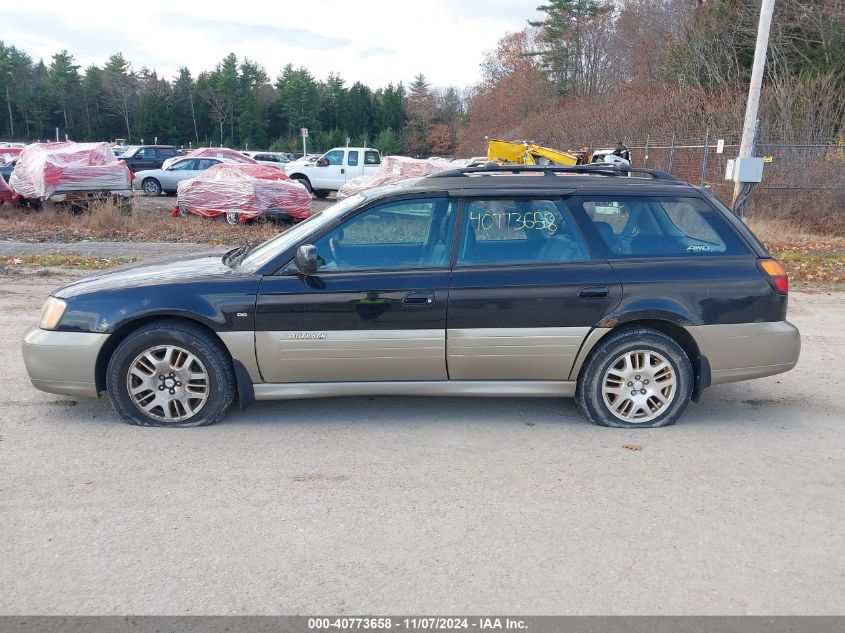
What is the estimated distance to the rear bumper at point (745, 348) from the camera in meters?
4.82

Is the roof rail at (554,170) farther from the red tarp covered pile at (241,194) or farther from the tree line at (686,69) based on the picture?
the tree line at (686,69)

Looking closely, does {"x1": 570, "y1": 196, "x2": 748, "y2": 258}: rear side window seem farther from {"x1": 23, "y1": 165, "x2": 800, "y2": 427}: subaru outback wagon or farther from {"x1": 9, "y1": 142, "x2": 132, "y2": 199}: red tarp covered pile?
{"x1": 9, "y1": 142, "x2": 132, "y2": 199}: red tarp covered pile

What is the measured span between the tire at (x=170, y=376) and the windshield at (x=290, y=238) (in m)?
0.62

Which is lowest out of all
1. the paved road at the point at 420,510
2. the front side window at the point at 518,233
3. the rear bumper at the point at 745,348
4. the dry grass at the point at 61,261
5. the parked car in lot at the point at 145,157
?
the paved road at the point at 420,510

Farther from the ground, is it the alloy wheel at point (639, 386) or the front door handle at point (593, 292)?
the front door handle at point (593, 292)

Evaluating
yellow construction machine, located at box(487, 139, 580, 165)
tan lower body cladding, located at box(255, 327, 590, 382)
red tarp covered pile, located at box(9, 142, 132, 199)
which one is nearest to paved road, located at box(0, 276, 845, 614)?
tan lower body cladding, located at box(255, 327, 590, 382)

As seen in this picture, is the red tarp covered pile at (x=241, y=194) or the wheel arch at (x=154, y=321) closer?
the wheel arch at (x=154, y=321)

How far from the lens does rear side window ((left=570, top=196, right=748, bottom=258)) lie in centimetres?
495

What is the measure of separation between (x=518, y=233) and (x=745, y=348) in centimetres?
171

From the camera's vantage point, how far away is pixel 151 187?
24984 mm

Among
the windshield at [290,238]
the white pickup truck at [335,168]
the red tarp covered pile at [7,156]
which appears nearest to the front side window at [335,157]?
the white pickup truck at [335,168]

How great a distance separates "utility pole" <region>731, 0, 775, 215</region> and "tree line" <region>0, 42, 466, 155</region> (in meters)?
61.3
